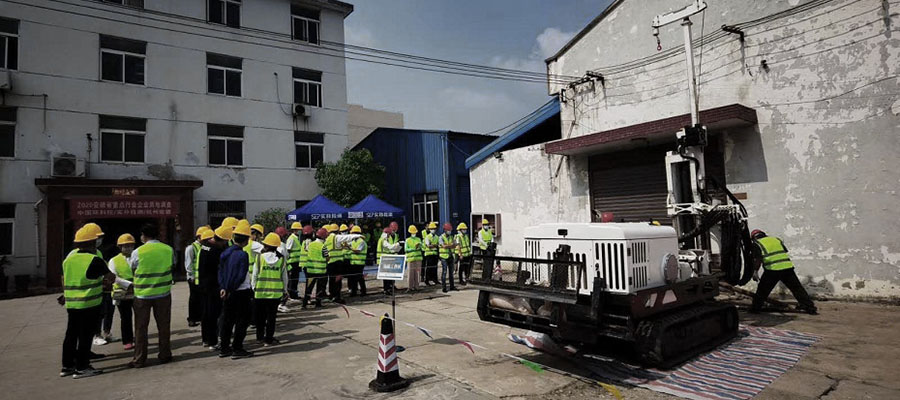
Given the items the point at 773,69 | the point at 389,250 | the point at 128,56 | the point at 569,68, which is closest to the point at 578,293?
the point at 389,250

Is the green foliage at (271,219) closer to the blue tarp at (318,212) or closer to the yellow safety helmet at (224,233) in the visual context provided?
the blue tarp at (318,212)

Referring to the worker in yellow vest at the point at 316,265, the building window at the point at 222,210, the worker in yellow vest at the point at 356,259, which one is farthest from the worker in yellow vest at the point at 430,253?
the building window at the point at 222,210

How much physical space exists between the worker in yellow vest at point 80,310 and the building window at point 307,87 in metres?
16.5

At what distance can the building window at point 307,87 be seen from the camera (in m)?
21.5

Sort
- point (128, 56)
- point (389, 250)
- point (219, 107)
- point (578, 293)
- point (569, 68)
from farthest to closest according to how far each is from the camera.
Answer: point (219, 107)
point (128, 56)
point (569, 68)
point (389, 250)
point (578, 293)

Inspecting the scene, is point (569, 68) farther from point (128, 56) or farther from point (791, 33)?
point (128, 56)

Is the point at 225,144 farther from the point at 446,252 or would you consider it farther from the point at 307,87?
the point at 446,252

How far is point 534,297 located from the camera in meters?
5.34

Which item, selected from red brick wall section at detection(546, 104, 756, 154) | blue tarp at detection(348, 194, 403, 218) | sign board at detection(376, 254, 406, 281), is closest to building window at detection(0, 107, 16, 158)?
blue tarp at detection(348, 194, 403, 218)

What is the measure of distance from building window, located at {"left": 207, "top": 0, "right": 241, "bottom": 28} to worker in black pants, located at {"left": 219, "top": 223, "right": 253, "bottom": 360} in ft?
55.4

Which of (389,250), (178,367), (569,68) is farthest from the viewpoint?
(569,68)

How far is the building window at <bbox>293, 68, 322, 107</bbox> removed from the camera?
70.4 feet

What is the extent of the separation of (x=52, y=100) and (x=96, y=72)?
1.75m

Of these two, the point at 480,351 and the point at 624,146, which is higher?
the point at 624,146
